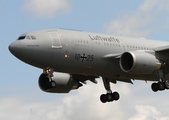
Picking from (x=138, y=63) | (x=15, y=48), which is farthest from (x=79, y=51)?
(x=15, y=48)

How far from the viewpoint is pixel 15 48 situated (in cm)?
6216

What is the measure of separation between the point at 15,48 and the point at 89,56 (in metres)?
6.67

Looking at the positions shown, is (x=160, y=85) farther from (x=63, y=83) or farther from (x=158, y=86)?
(x=63, y=83)

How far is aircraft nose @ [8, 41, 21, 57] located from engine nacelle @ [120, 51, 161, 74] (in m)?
9.37

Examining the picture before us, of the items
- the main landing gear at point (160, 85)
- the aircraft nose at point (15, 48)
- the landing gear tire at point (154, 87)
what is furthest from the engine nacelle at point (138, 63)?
the aircraft nose at point (15, 48)

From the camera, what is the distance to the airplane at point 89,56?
62844mm

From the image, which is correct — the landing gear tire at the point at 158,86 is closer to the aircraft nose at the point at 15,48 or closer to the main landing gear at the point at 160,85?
the main landing gear at the point at 160,85

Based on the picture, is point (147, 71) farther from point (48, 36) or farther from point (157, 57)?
point (48, 36)

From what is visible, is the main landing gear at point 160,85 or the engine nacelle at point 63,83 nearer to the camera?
the main landing gear at point 160,85

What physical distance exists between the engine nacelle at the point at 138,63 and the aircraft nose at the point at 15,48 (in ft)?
30.7

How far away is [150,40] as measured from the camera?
7125 cm

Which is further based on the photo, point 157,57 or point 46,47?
point 157,57

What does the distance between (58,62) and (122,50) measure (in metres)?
6.89

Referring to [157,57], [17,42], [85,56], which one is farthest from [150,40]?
[17,42]
